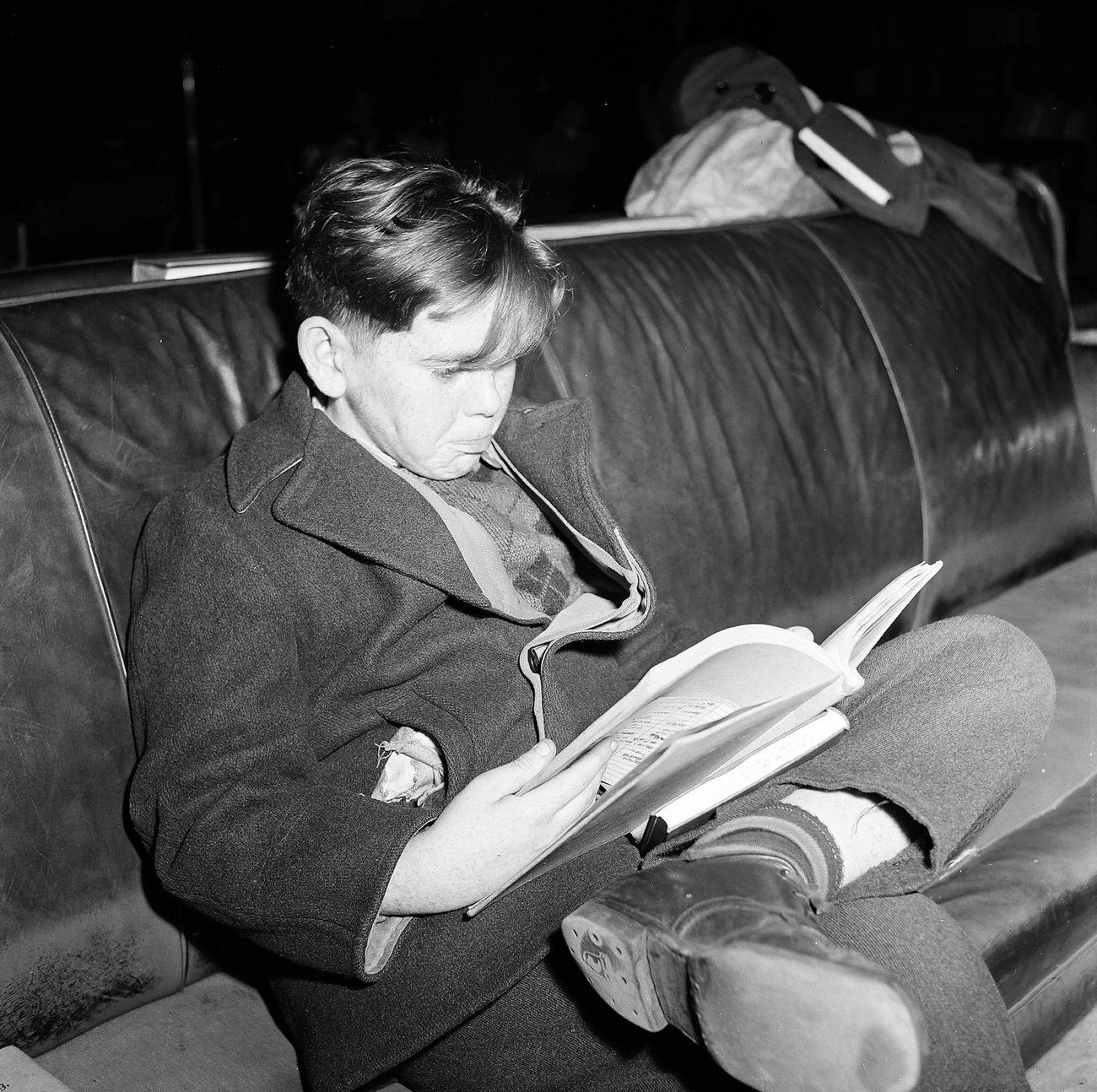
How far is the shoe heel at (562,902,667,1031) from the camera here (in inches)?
31.6

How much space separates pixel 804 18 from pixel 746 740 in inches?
235

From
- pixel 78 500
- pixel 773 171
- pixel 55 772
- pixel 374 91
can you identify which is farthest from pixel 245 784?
pixel 374 91

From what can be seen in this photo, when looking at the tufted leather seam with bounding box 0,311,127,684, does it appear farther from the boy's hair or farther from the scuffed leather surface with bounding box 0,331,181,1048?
the boy's hair

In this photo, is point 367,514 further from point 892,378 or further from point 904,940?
point 892,378

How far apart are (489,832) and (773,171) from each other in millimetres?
1444

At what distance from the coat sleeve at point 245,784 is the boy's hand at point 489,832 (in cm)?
2

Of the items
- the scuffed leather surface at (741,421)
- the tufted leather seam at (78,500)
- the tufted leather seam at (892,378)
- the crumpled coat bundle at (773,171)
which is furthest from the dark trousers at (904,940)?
the crumpled coat bundle at (773,171)

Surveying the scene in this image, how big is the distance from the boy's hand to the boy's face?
0.31m

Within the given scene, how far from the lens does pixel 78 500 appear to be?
106 cm

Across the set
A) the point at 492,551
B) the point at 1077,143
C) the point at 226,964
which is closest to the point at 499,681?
the point at 492,551

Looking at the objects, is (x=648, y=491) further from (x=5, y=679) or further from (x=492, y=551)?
(x=5, y=679)

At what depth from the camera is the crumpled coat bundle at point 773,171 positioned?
1.93 metres

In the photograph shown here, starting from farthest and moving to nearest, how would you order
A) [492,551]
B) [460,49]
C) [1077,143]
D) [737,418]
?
[1077,143] → [460,49] → [737,418] → [492,551]

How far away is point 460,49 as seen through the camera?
4262mm
